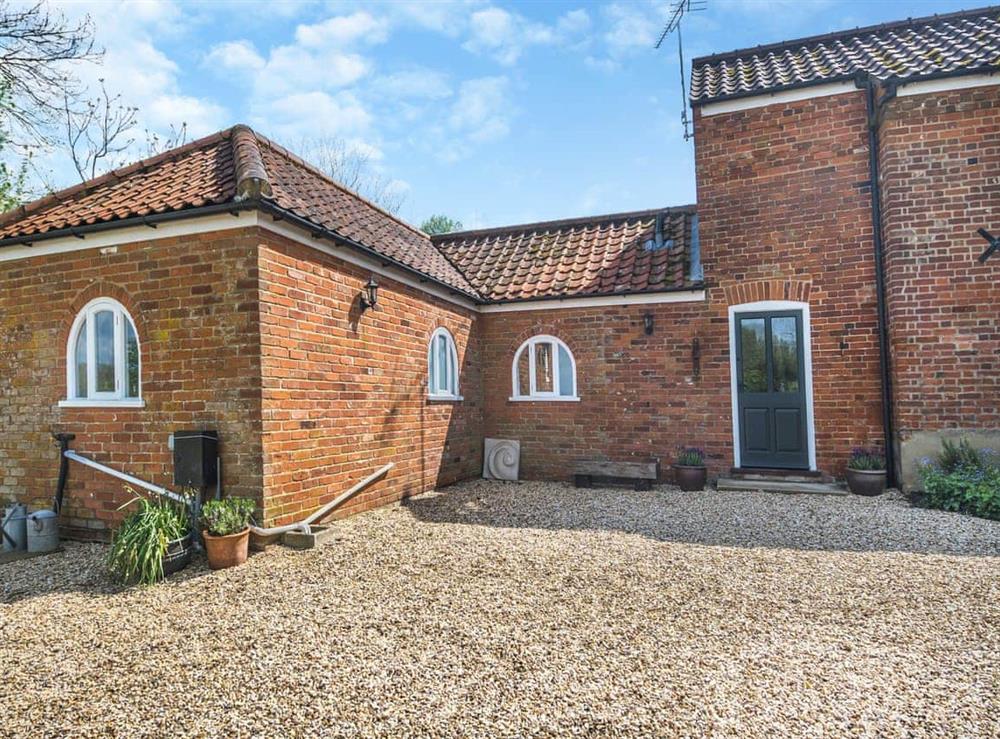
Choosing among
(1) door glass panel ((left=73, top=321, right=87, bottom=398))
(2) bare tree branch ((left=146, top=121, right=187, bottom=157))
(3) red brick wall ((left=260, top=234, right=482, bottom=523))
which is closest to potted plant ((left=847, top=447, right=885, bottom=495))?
(3) red brick wall ((left=260, top=234, right=482, bottom=523))

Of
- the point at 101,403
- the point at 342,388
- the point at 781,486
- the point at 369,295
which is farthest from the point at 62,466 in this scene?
the point at 781,486

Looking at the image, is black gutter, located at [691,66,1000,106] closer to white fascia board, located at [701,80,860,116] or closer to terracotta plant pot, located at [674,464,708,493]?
white fascia board, located at [701,80,860,116]

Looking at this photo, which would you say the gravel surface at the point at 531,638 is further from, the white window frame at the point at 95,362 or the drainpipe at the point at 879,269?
the drainpipe at the point at 879,269

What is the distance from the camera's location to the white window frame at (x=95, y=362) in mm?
5848

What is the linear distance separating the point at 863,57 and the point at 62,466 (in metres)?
12.7

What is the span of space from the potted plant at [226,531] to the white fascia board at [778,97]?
8997 millimetres

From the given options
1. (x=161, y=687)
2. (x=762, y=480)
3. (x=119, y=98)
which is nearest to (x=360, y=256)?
(x=161, y=687)

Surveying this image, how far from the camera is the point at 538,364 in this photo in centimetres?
993

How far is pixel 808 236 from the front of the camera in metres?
8.42

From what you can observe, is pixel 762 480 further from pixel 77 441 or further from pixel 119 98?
pixel 119 98

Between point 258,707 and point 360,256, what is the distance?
5.35 m

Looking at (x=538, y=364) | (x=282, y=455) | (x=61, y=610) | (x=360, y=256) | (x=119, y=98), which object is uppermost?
(x=119, y=98)

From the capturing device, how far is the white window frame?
19.2 ft

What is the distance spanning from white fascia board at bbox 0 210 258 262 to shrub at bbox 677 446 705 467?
6.98 metres
